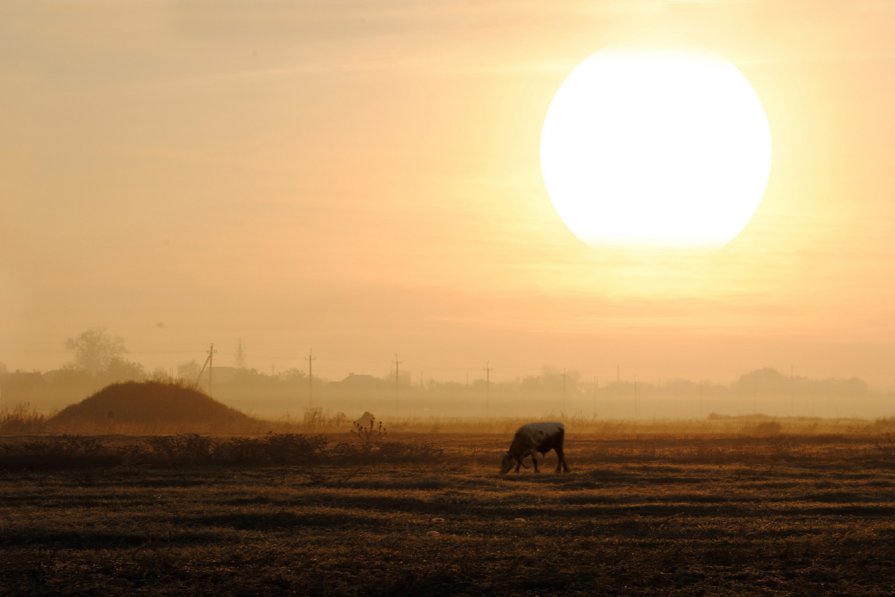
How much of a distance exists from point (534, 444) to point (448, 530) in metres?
14.5

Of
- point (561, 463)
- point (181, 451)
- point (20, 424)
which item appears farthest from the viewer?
point (20, 424)

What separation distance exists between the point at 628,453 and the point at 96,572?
28217mm

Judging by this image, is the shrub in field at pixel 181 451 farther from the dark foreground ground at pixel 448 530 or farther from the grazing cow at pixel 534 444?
the grazing cow at pixel 534 444

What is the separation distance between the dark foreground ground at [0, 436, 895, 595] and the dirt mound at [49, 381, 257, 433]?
31.5m

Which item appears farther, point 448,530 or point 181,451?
point 181,451

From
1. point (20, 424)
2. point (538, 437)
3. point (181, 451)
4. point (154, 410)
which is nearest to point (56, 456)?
point (181, 451)

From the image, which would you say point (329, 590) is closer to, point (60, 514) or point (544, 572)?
point (544, 572)

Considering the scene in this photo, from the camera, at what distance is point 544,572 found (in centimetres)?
1691

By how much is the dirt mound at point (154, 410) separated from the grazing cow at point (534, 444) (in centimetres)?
3306

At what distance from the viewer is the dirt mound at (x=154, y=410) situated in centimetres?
6569

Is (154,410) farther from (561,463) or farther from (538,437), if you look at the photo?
(561,463)

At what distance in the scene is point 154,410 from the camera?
69.2m

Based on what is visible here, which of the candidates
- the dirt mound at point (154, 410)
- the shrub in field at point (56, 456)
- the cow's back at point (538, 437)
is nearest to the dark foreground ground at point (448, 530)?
the cow's back at point (538, 437)

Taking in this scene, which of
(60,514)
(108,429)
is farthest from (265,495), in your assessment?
(108,429)
